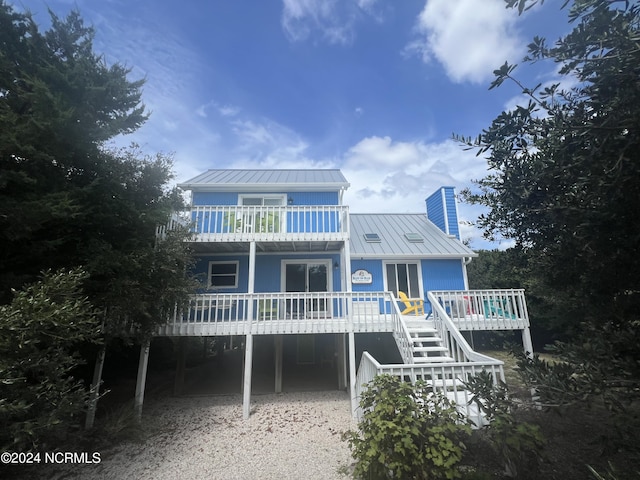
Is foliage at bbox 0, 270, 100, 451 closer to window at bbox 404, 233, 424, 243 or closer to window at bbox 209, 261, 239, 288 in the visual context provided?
window at bbox 209, 261, 239, 288

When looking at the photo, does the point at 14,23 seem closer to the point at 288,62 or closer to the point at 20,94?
the point at 20,94

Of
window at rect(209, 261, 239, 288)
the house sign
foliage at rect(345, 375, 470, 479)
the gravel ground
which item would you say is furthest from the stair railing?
window at rect(209, 261, 239, 288)

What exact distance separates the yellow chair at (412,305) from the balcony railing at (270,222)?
3993mm

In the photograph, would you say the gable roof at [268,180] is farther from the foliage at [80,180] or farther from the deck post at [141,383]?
the deck post at [141,383]

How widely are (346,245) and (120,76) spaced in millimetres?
8027

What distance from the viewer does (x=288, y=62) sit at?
9.01 metres

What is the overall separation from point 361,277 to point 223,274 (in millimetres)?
6021

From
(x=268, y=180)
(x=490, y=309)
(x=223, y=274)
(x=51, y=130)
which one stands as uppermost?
(x=268, y=180)

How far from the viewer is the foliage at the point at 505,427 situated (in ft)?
11.1

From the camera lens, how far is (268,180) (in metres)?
13.7

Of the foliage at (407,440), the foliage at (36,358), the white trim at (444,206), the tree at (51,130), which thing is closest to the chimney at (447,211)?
the white trim at (444,206)

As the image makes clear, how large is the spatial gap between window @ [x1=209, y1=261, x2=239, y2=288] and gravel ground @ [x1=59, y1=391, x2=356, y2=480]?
4349mm

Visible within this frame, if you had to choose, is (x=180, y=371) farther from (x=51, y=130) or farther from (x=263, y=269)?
(x=51, y=130)

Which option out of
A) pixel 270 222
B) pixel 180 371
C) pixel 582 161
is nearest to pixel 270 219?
pixel 270 222
